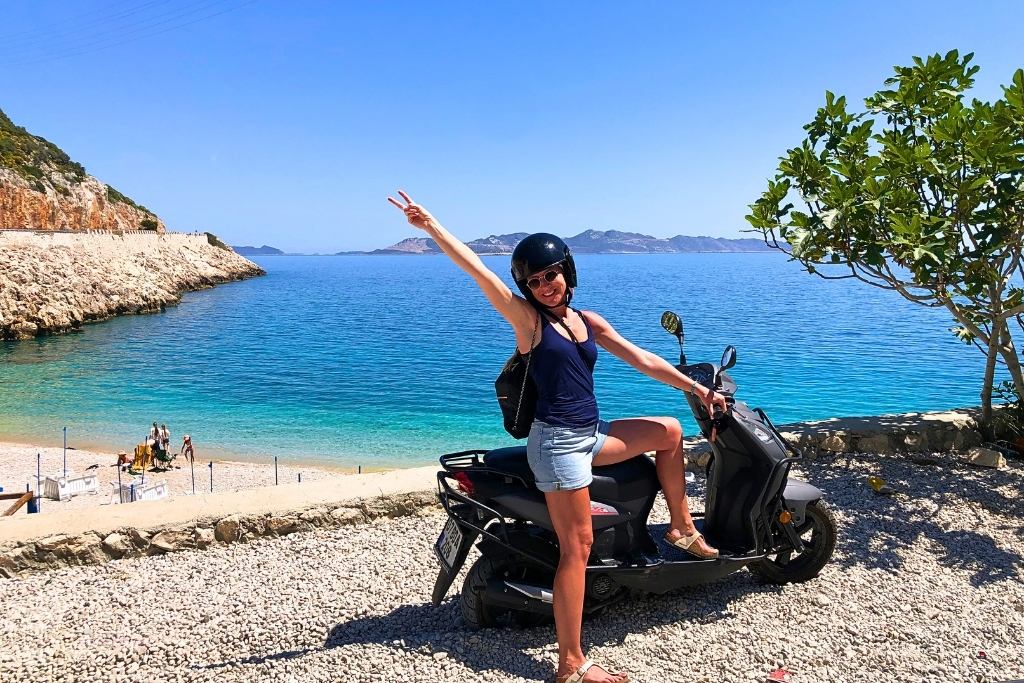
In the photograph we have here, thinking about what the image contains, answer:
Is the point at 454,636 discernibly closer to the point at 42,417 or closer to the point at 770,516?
the point at 770,516

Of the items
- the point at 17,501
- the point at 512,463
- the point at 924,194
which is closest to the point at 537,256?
the point at 512,463

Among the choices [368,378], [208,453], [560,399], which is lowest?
[208,453]

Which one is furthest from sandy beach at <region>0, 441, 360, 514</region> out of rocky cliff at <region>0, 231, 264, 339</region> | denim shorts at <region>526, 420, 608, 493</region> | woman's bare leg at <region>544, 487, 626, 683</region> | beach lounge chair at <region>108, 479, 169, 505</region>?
rocky cliff at <region>0, 231, 264, 339</region>

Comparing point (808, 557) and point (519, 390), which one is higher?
point (519, 390)

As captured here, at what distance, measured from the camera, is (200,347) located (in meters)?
35.2

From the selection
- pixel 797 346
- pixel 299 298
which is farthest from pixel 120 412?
pixel 299 298

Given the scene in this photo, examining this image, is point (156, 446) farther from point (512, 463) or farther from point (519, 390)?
point (519, 390)

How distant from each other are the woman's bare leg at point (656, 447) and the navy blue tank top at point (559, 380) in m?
0.38

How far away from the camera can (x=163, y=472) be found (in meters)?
14.5

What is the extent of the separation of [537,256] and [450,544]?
1398 millimetres

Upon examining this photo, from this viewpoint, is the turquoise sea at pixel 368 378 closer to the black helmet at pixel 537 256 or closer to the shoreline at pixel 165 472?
the shoreline at pixel 165 472

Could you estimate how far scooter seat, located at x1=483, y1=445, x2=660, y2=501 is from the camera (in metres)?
3.18

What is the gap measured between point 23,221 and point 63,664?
6330 centimetres

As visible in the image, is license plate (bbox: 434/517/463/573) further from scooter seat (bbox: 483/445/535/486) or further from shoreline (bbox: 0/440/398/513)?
shoreline (bbox: 0/440/398/513)
